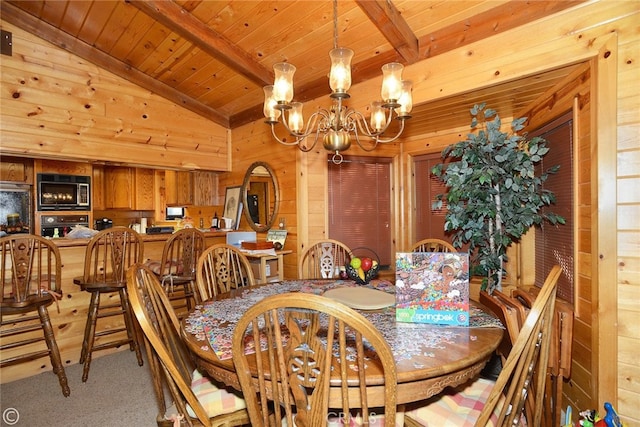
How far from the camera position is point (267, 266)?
3.64m

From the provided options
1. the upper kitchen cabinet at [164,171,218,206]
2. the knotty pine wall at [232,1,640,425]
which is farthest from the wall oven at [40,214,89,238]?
the knotty pine wall at [232,1,640,425]

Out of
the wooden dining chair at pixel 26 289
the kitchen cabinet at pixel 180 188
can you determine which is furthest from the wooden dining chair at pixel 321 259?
the kitchen cabinet at pixel 180 188

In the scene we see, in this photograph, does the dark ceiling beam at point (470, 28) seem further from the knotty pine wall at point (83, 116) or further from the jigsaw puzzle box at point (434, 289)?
the knotty pine wall at point (83, 116)

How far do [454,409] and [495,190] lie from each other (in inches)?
72.3

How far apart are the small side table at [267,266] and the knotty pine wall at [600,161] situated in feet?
7.70

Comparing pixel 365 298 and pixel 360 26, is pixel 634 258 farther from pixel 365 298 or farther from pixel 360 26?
pixel 360 26

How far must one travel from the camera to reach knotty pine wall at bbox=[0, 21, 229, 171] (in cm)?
313

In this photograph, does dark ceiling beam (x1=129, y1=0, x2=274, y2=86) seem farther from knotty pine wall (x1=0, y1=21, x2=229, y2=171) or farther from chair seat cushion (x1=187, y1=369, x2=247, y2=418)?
chair seat cushion (x1=187, y1=369, x2=247, y2=418)

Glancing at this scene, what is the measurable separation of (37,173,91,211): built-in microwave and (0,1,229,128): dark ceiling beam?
72.2 inches

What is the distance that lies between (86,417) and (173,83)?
11.0ft

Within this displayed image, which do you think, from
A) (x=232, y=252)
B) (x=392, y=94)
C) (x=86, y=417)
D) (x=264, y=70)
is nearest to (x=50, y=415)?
(x=86, y=417)

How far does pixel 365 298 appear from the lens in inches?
69.5

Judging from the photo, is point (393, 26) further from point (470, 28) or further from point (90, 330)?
point (90, 330)

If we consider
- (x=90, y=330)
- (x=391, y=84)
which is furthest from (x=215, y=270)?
(x=391, y=84)
